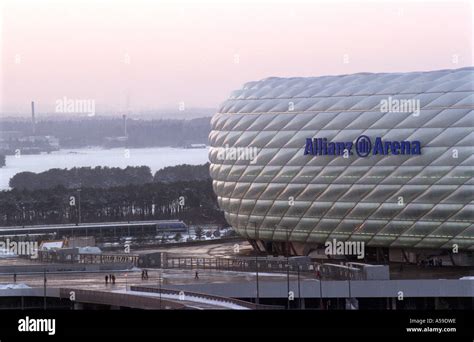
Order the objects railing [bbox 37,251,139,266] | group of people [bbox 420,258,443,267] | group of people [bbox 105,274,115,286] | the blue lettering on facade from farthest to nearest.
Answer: railing [bbox 37,251,139,266]
group of people [bbox 420,258,443,267]
the blue lettering on facade
group of people [bbox 105,274,115,286]

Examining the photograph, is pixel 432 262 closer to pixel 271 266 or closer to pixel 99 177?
pixel 271 266

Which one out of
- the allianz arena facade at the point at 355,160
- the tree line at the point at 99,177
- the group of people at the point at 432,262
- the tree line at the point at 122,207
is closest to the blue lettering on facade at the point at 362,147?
the allianz arena facade at the point at 355,160

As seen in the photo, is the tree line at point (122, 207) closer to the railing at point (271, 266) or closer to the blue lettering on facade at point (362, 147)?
the railing at point (271, 266)

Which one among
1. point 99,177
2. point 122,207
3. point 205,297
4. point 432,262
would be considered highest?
point 99,177

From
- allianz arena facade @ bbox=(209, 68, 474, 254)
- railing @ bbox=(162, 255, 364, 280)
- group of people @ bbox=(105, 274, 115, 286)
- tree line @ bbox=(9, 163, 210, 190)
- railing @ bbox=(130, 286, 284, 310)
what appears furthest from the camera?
tree line @ bbox=(9, 163, 210, 190)

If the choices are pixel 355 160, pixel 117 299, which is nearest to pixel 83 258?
pixel 355 160

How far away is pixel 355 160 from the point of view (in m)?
78.6

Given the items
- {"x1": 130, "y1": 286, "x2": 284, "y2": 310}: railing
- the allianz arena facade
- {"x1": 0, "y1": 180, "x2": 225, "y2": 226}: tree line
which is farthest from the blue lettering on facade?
{"x1": 0, "y1": 180, "x2": 225, "y2": 226}: tree line

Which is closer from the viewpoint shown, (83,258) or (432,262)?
(432,262)

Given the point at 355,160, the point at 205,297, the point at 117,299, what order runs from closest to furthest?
Answer: the point at 205,297 < the point at 117,299 < the point at 355,160

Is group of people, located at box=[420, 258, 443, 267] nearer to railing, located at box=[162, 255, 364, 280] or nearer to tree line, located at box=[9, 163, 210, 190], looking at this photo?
railing, located at box=[162, 255, 364, 280]

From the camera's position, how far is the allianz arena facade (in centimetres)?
7581

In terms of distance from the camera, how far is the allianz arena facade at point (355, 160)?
75812mm

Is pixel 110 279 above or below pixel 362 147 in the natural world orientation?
below
